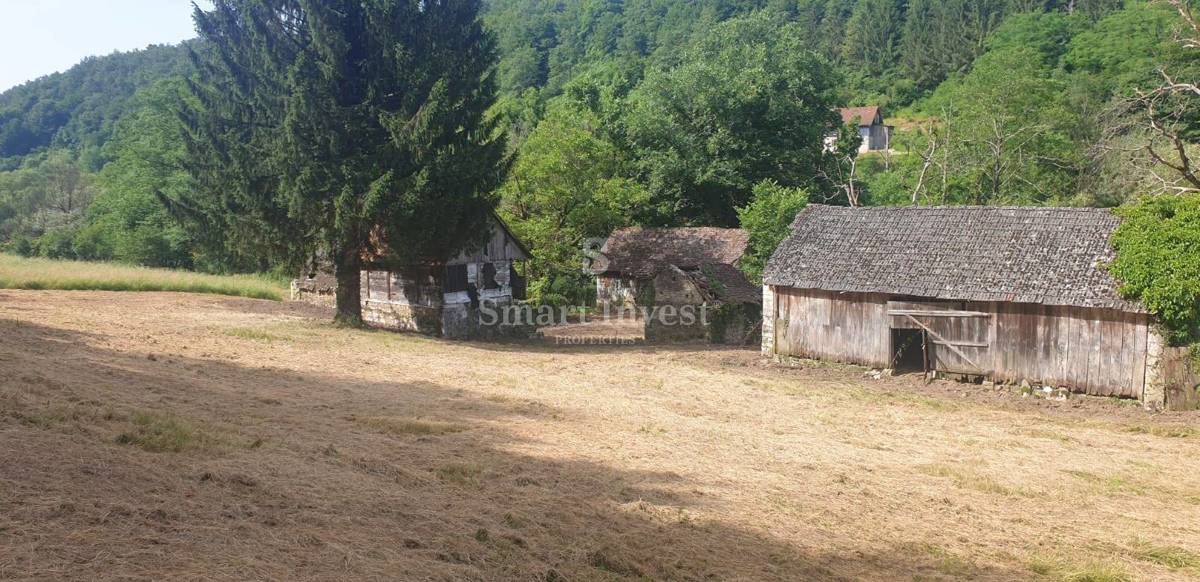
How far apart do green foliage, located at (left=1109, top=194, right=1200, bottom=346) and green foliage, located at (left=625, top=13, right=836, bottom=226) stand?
22398 mm

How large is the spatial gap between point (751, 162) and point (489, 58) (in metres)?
19.6

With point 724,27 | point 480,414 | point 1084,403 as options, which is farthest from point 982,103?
point 480,414

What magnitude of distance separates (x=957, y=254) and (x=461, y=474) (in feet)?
62.1

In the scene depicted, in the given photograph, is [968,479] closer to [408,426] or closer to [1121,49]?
[408,426]

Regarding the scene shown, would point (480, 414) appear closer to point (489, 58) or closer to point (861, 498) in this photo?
point (861, 498)


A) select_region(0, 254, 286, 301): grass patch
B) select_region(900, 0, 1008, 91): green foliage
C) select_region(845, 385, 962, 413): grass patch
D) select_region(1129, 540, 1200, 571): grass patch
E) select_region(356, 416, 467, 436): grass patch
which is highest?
select_region(900, 0, 1008, 91): green foliage

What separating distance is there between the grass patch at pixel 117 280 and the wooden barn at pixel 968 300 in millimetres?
24244

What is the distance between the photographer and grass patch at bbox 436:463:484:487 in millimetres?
10523

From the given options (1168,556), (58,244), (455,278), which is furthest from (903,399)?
(58,244)

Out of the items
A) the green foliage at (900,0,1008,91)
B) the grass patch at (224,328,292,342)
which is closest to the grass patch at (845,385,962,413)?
the grass patch at (224,328,292,342)

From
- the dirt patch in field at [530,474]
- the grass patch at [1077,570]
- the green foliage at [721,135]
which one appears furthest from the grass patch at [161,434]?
the green foliage at [721,135]

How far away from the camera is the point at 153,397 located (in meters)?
13.3

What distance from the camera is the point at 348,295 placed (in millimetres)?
28922

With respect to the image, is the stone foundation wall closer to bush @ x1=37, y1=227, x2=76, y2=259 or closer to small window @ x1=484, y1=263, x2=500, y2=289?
small window @ x1=484, y1=263, x2=500, y2=289
